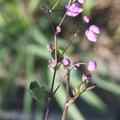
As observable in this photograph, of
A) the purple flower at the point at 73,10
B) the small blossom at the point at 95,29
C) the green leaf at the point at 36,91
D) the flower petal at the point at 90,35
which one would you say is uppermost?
the purple flower at the point at 73,10

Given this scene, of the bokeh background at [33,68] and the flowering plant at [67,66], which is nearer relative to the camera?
the flowering plant at [67,66]

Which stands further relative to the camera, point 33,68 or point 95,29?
point 33,68

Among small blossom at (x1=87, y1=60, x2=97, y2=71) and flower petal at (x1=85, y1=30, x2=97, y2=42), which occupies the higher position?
flower petal at (x1=85, y1=30, x2=97, y2=42)

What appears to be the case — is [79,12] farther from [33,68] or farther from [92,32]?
Answer: [33,68]

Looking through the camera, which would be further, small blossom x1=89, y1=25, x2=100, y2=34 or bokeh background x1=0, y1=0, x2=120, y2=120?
bokeh background x1=0, y1=0, x2=120, y2=120

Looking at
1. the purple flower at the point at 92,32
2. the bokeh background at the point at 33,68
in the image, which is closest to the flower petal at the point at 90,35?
the purple flower at the point at 92,32

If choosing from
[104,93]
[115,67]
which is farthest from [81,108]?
[115,67]

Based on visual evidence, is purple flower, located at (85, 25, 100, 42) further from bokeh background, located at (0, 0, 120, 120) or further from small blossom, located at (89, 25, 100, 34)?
bokeh background, located at (0, 0, 120, 120)

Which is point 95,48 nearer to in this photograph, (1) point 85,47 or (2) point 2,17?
(1) point 85,47

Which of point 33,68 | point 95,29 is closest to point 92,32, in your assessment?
point 95,29

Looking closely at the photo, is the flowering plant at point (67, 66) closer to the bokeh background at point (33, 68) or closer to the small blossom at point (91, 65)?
the small blossom at point (91, 65)

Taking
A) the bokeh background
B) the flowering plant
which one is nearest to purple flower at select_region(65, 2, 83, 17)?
the flowering plant

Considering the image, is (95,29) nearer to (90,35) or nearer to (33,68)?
(90,35)
